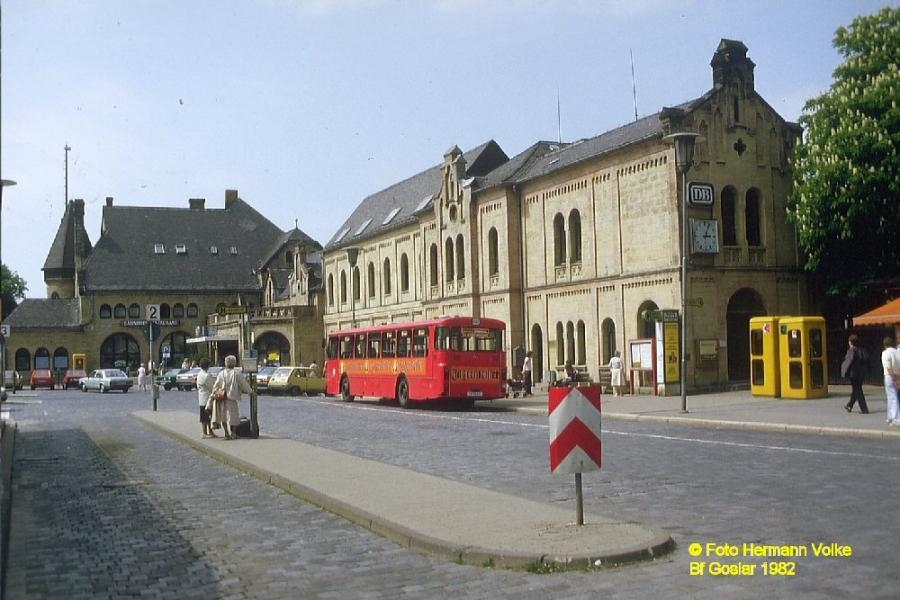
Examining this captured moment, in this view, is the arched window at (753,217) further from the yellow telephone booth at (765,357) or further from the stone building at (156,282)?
the stone building at (156,282)

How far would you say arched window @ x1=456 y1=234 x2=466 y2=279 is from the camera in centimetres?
5010

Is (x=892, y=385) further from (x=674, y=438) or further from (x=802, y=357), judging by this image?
(x=802, y=357)

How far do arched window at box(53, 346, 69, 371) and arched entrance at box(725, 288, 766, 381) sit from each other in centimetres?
6984

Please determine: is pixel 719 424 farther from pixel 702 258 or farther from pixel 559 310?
pixel 559 310

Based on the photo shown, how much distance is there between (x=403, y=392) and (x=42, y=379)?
51.6 metres

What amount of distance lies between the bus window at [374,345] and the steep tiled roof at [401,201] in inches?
669

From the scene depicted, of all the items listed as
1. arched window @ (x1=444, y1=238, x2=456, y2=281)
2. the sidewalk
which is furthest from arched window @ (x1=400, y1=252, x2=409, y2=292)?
the sidewalk

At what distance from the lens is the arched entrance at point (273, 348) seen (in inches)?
2889

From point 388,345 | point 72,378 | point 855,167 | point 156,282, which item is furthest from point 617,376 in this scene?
point 156,282

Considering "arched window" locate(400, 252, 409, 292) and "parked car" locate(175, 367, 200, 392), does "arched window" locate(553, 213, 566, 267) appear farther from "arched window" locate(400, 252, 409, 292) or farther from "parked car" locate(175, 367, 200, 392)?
"parked car" locate(175, 367, 200, 392)

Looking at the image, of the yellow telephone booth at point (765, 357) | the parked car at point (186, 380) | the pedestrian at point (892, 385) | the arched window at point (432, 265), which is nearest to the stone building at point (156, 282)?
the parked car at point (186, 380)

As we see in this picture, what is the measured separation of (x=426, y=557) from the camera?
28.3 feet

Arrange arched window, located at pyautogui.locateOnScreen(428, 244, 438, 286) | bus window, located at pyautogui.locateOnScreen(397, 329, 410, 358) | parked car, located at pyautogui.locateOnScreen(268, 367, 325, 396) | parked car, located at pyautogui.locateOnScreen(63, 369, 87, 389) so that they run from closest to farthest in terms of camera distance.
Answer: bus window, located at pyautogui.locateOnScreen(397, 329, 410, 358) < parked car, located at pyautogui.locateOnScreen(268, 367, 325, 396) < arched window, located at pyautogui.locateOnScreen(428, 244, 438, 286) < parked car, located at pyautogui.locateOnScreen(63, 369, 87, 389)

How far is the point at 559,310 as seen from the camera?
140ft
